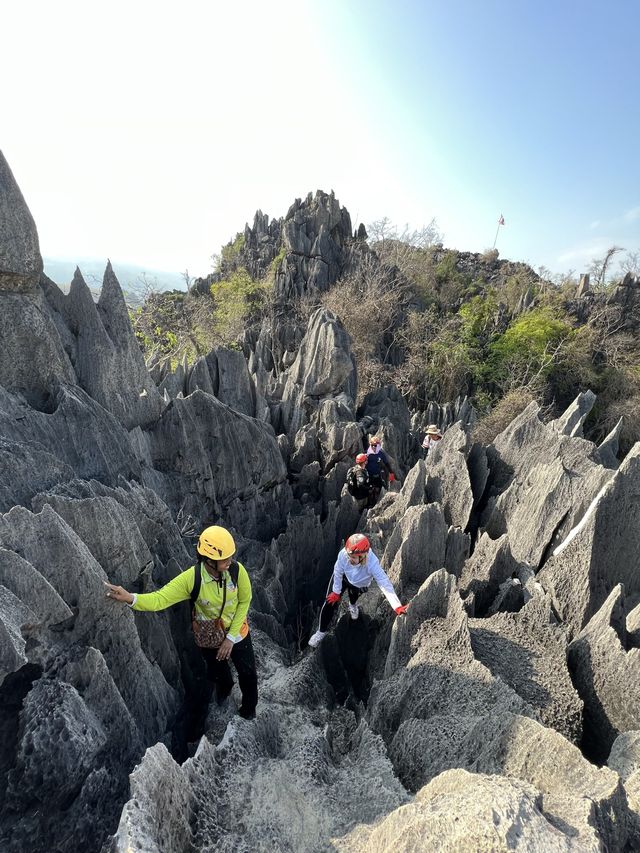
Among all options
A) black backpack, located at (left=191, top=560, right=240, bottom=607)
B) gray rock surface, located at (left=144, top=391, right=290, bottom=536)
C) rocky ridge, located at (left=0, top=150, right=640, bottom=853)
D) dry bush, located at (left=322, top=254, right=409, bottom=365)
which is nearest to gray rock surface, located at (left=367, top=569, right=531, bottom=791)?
rocky ridge, located at (left=0, top=150, right=640, bottom=853)

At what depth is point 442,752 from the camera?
3428 millimetres

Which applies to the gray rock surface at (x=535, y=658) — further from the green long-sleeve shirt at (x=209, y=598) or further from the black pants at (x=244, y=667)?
the green long-sleeve shirt at (x=209, y=598)

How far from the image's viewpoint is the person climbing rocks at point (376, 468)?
8.80 meters

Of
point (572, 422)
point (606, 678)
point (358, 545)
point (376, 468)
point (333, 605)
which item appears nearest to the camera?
point (606, 678)

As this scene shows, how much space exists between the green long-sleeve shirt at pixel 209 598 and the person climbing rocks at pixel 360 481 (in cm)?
483

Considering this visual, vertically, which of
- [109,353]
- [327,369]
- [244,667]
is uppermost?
[109,353]

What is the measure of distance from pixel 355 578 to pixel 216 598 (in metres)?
1.97

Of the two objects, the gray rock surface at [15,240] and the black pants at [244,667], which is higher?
the gray rock surface at [15,240]

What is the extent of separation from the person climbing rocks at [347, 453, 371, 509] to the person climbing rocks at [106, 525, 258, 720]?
15.4 feet

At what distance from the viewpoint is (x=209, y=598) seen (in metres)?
3.72

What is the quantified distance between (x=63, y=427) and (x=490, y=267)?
44592mm

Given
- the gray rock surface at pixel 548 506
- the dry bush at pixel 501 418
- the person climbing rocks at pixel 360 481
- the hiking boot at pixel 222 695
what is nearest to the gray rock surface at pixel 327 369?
the dry bush at pixel 501 418

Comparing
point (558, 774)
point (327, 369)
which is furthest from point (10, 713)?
point (327, 369)

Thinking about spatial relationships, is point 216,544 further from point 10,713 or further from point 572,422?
point 572,422
